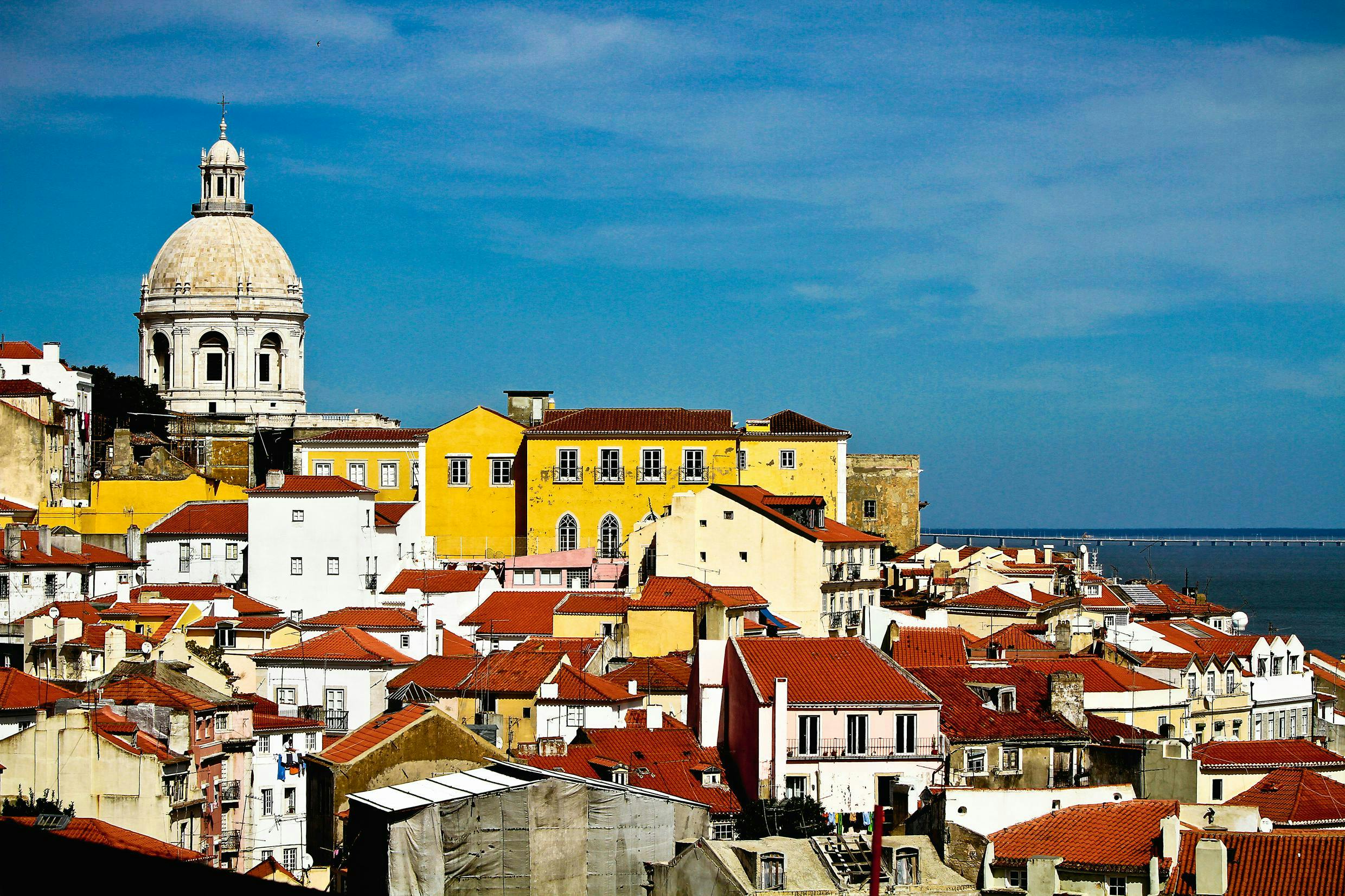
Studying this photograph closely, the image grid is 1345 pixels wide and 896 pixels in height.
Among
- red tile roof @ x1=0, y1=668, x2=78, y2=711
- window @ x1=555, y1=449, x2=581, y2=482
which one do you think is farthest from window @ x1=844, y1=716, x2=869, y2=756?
window @ x1=555, y1=449, x2=581, y2=482

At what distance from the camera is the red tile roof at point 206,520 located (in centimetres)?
4647

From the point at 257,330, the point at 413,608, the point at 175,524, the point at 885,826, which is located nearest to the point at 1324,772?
the point at 885,826

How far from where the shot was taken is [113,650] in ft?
108

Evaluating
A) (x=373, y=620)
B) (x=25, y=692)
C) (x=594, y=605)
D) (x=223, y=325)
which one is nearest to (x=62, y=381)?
(x=223, y=325)

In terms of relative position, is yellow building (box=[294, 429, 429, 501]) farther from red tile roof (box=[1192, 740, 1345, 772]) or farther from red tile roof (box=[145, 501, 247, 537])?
red tile roof (box=[1192, 740, 1345, 772])

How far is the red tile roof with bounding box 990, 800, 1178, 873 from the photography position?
61.9 ft

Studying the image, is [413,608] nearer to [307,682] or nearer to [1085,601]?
[307,682]

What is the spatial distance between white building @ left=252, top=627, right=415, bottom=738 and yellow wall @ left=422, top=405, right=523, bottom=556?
15232 mm

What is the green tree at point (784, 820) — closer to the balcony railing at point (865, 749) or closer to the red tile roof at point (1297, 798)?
the balcony railing at point (865, 749)

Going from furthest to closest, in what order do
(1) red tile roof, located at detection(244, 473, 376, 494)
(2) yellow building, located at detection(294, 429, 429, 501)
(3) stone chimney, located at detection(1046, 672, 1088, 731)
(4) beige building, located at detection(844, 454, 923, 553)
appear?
1. (4) beige building, located at detection(844, 454, 923, 553)
2. (2) yellow building, located at detection(294, 429, 429, 501)
3. (1) red tile roof, located at detection(244, 473, 376, 494)
4. (3) stone chimney, located at detection(1046, 672, 1088, 731)

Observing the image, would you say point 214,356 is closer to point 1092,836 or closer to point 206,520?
point 206,520

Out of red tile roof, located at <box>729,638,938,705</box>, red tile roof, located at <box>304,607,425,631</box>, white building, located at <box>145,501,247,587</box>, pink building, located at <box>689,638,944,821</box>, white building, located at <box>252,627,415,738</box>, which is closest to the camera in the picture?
pink building, located at <box>689,638,944,821</box>

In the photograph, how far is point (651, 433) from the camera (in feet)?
163

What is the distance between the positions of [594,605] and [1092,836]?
20560mm
